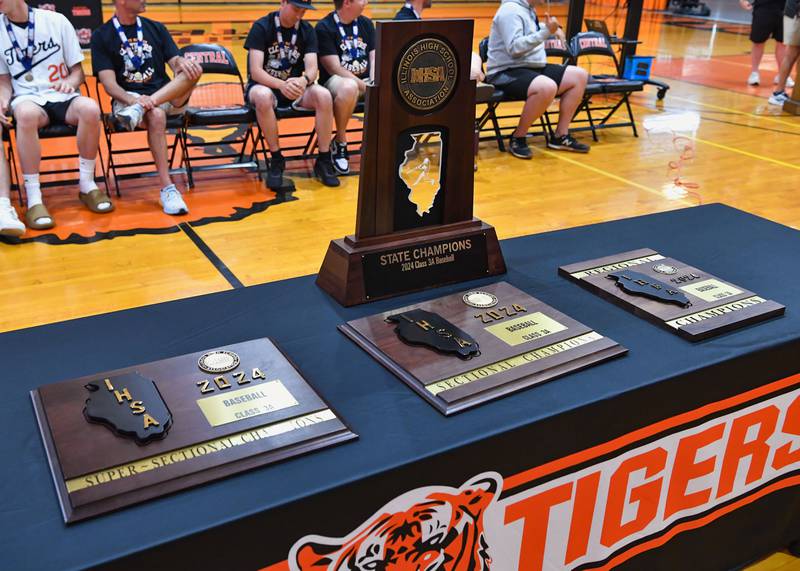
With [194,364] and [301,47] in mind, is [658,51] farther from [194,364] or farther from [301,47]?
[194,364]

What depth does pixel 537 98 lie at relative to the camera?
543cm

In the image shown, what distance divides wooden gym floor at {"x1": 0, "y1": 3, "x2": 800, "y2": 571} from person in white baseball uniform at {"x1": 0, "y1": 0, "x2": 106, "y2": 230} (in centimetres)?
28

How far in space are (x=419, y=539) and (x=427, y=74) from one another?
38.6 inches

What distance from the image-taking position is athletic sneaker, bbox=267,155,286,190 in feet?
15.1

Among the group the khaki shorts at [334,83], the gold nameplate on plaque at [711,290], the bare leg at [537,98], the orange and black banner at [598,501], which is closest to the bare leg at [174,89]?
the khaki shorts at [334,83]

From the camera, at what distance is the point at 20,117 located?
3.79 m

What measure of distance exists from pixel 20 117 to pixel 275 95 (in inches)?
59.8

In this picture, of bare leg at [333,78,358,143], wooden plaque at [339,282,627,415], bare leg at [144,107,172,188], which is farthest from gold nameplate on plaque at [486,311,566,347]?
bare leg at [333,78,358,143]

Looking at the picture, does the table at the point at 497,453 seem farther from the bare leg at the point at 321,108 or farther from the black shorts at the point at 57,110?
the bare leg at the point at 321,108

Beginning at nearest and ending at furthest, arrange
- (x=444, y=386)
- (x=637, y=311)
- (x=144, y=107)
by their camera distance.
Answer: (x=444, y=386) < (x=637, y=311) < (x=144, y=107)

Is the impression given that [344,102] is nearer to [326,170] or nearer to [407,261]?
[326,170]

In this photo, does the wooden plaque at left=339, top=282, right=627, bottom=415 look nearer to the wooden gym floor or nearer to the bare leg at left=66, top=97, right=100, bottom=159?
the wooden gym floor

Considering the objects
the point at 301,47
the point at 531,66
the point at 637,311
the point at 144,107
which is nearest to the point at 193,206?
the point at 144,107

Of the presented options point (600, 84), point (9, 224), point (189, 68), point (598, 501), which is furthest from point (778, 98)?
point (598, 501)
